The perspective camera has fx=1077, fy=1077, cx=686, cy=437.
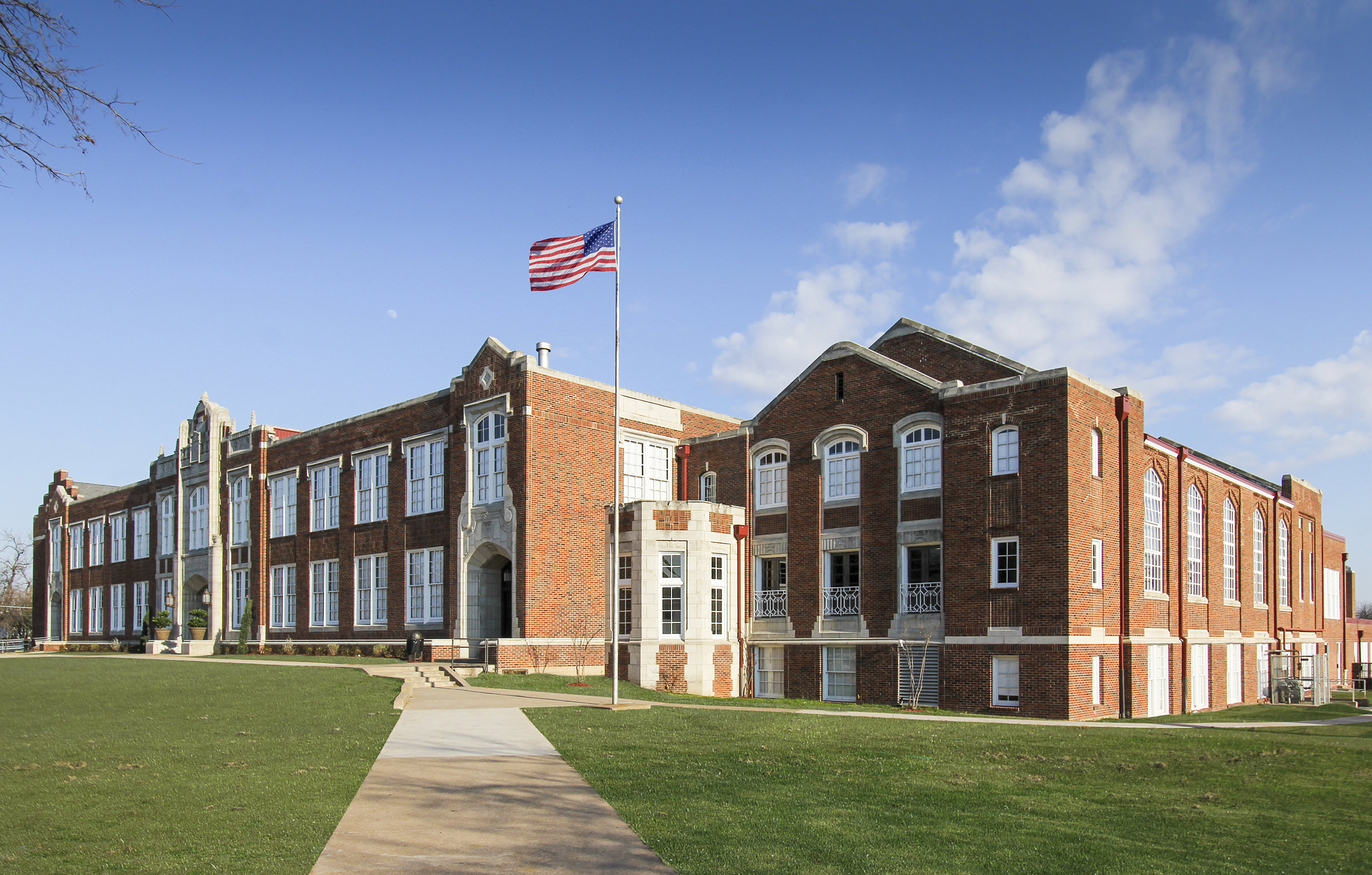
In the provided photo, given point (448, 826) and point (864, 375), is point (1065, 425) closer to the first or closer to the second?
point (864, 375)

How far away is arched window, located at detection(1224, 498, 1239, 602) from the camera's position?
3381cm

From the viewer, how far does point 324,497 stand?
4203 centimetres

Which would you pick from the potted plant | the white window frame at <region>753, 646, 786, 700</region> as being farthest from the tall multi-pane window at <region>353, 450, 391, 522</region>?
the potted plant

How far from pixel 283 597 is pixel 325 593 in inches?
132

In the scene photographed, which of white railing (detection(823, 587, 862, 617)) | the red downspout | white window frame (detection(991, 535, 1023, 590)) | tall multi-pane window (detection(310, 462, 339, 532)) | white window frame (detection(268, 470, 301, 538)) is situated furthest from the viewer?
white window frame (detection(268, 470, 301, 538))

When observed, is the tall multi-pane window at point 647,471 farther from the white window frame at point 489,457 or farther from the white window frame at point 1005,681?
the white window frame at point 1005,681

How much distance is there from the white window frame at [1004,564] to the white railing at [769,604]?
716cm

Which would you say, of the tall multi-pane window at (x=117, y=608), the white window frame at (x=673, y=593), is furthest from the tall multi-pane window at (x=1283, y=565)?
the tall multi-pane window at (x=117, y=608)

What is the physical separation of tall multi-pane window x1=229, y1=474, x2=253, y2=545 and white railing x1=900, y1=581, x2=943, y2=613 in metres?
29.9

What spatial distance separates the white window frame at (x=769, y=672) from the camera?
31.3 m

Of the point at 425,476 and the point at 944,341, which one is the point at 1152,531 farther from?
the point at 425,476

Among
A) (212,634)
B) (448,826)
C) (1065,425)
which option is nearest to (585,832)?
(448,826)

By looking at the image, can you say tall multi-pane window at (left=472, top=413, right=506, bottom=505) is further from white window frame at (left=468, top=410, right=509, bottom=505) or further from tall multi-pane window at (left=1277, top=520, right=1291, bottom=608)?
tall multi-pane window at (left=1277, top=520, right=1291, bottom=608)

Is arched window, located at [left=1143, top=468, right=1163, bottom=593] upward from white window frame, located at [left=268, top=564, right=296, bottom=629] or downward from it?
upward
